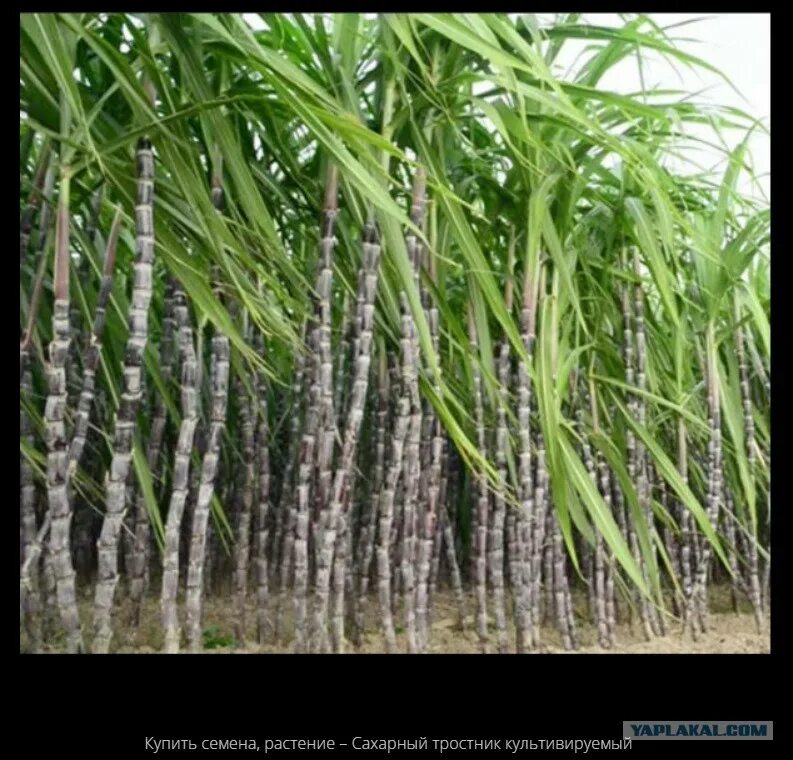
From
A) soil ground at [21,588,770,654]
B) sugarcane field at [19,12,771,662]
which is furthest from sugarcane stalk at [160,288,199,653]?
soil ground at [21,588,770,654]

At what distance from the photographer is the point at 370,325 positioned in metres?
1.36

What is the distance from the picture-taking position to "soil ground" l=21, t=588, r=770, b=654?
154 cm

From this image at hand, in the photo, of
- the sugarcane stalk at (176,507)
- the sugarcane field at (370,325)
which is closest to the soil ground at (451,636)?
the sugarcane field at (370,325)

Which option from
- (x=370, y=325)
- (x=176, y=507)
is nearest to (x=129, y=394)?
(x=176, y=507)

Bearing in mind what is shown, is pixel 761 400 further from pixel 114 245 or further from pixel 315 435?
pixel 114 245

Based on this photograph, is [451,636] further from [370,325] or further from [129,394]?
[129,394]

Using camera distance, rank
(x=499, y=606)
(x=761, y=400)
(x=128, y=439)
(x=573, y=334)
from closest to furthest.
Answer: (x=128, y=439)
(x=499, y=606)
(x=573, y=334)
(x=761, y=400)

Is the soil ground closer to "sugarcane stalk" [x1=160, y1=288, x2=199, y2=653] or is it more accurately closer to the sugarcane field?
the sugarcane field

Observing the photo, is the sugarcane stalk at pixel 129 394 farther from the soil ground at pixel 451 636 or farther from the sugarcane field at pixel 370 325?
the soil ground at pixel 451 636
